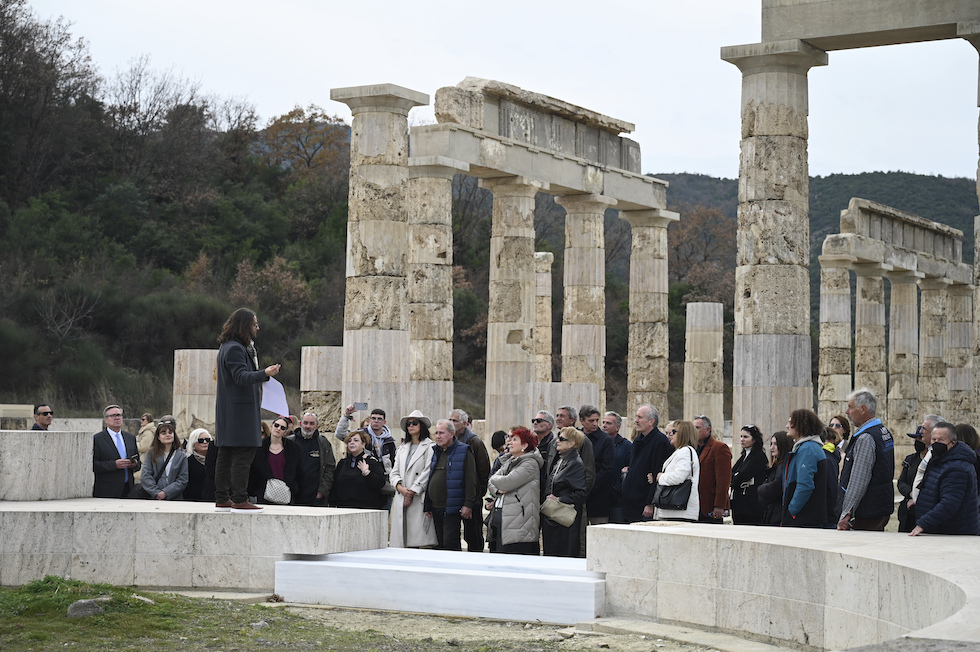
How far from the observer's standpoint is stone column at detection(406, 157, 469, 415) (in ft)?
71.8

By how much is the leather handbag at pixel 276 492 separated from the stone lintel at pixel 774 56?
8232mm

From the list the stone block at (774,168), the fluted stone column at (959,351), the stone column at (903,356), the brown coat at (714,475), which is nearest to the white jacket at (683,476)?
the brown coat at (714,475)

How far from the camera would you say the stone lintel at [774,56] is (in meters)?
15.2

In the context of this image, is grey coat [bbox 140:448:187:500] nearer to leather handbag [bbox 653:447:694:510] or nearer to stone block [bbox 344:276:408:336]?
leather handbag [bbox 653:447:694:510]

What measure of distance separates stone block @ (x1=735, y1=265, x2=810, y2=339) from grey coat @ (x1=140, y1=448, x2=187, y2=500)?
762 cm

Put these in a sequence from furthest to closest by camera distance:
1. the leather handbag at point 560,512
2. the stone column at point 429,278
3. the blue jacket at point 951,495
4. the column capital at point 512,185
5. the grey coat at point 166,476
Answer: the column capital at point 512,185 < the stone column at point 429,278 < the grey coat at point 166,476 < the leather handbag at point 560,512 < the blue jacket at point 951,495

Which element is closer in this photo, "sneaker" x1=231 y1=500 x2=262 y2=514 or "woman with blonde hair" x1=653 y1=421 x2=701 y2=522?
"sneaker" x1=231 y1=500 x2=262 y2=514

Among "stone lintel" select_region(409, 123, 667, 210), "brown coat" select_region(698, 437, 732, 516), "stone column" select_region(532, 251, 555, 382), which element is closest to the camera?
"brown coat" select_region(698, 437, 732, 516)

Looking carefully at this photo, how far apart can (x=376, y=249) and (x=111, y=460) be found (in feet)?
21.9

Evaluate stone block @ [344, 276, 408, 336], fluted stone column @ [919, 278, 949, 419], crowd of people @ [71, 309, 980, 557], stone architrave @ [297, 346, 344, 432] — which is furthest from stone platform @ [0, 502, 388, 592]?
fluted stone column @ [919, 278, 949, 419]

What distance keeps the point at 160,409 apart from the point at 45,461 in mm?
23144

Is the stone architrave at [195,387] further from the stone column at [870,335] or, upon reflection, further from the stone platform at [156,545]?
the stone column at [870,335]

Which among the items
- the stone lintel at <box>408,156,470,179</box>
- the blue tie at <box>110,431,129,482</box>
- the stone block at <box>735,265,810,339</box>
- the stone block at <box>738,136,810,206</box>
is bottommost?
the blue tie at <box>110,431,129,482</box>

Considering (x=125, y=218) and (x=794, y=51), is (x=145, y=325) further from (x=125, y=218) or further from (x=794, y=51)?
(x=794, y=51)
